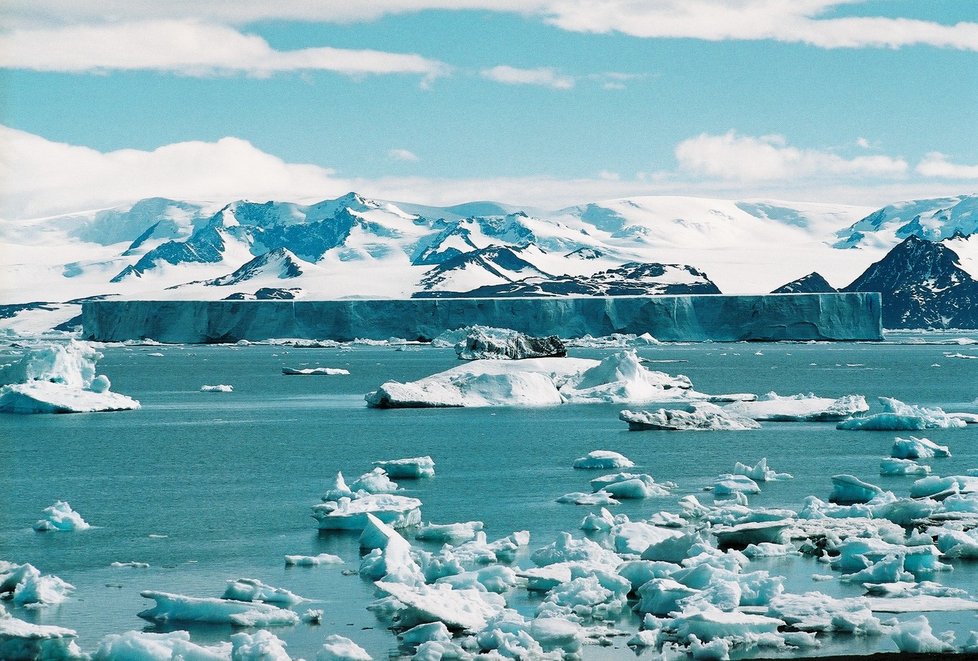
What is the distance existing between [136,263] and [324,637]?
19400cm

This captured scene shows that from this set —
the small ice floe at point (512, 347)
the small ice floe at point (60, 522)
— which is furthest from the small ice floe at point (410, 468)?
the small ice floe at point (512, 347)

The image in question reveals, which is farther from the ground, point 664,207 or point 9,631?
point 664,207

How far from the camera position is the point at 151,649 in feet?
28.9

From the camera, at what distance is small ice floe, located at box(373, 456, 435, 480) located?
60.9ft

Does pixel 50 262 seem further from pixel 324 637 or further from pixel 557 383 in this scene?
pixel 324 637

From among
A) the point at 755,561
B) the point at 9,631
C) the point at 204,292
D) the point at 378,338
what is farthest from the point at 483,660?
the point at 204,292

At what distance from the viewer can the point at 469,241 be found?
184m

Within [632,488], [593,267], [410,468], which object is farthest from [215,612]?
[593,267]

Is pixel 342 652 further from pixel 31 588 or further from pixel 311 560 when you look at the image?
pixel 311 560

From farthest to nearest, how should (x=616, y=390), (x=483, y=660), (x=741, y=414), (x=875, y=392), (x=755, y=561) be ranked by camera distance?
(x=875, y=392), (x=616, y=390), (x=741, y=414), (x=755, y=561), (x=483, y=660)

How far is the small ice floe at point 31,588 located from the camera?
10.6 m

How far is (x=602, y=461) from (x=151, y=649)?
442 inches

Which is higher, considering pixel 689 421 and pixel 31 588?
→ pixel 31 588

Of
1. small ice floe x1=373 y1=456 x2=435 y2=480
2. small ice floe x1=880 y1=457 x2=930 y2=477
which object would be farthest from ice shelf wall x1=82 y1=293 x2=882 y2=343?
small ice floe x1=880 y1=457 x2=930 y2=477
